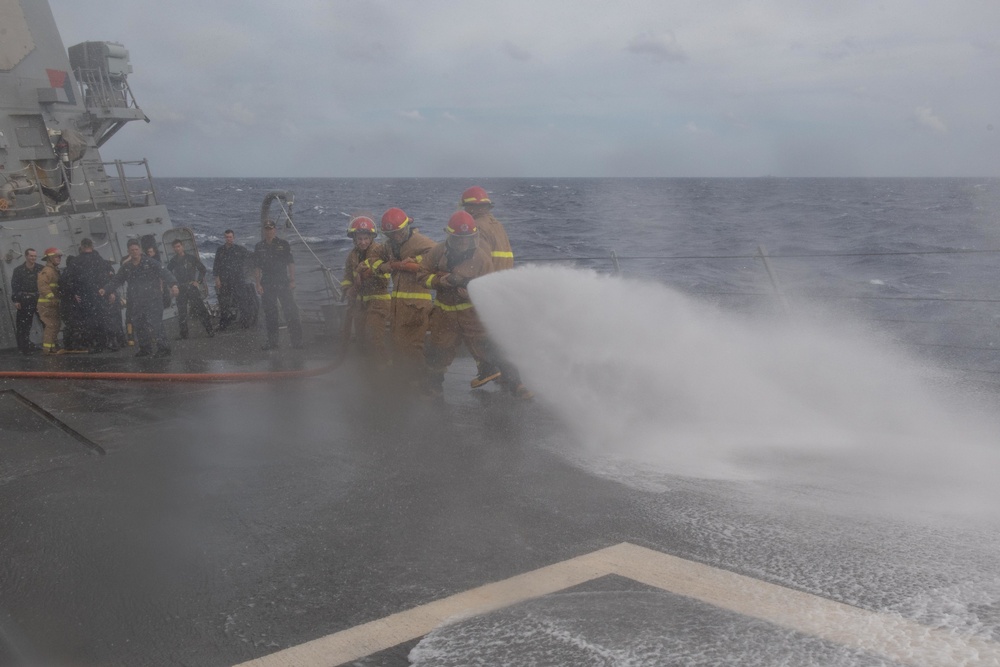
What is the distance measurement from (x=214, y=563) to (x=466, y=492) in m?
1.67

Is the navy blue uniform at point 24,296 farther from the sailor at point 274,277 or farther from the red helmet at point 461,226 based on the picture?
the red helmet at point 461,226

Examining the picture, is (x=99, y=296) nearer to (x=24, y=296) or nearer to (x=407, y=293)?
(x=24, y=296)

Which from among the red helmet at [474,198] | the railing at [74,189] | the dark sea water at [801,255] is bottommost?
the dark sea water at [801,255]

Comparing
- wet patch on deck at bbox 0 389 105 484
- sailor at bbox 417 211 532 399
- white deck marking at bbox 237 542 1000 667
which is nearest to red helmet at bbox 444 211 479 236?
sailor at bbox 417 211 532 399

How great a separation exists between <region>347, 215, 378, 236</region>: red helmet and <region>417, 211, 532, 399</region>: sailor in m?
0.97

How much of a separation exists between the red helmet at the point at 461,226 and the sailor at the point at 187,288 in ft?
25.6

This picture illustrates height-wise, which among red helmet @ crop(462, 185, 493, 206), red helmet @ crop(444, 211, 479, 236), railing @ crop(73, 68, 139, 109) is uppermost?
railing @ crop(73, 68, 139, 109)

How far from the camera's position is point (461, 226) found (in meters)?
8.20

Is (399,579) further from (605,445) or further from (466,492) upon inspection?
(605,445)

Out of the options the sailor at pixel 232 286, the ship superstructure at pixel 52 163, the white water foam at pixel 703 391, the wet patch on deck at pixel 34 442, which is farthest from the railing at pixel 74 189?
the white water foam at pixel 703 391

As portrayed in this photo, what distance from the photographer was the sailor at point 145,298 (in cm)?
1245

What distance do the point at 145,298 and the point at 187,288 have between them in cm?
249

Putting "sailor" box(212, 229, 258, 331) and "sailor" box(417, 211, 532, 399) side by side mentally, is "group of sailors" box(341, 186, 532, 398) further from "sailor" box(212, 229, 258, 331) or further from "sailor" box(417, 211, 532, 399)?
"sailor" box(212, 229, 258, 331)

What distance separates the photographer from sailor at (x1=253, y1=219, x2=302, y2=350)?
12422mm
